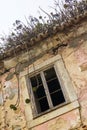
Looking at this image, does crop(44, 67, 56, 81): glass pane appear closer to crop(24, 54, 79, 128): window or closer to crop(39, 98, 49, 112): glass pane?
crop(24, 54, 79, 128): window

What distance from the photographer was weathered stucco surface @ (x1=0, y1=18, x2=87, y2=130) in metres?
6.25

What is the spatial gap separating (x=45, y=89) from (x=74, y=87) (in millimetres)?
807

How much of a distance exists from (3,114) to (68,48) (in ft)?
8.47

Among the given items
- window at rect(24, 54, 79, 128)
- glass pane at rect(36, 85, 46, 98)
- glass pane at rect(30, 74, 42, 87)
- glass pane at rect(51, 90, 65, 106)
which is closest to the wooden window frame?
window at rect(24, 54, 79, 128)

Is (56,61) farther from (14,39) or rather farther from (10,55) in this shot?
(14,39)

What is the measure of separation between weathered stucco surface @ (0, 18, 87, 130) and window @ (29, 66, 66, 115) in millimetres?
253

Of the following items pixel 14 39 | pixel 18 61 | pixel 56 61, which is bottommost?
pixel 56 61

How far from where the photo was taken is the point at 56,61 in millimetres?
7328

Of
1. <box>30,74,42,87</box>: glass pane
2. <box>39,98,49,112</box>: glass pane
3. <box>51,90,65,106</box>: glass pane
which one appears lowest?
<box>39,98,49,112</box>: glass pane

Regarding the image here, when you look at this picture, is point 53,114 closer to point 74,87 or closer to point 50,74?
point 74,87

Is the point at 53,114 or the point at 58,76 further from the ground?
the point at 58,76

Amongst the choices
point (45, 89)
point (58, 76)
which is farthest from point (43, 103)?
point (58, 76)

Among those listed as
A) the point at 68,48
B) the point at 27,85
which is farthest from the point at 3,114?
the point at 68,48

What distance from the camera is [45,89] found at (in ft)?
22.9
